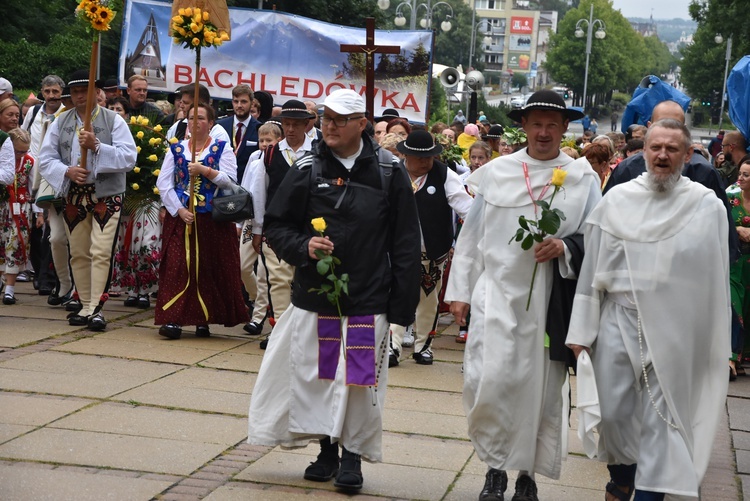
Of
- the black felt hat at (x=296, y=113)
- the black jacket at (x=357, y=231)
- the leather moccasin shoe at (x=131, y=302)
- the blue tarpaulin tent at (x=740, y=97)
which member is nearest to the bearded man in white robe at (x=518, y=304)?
the black jacket at (x=357, y=231)

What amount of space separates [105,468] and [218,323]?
4.30 meters

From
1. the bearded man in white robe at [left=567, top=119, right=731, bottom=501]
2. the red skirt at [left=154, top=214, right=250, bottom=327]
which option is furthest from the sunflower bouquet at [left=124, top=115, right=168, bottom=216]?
the bearded man in white robe at [left=567, top=119, right=731, bottom=501]

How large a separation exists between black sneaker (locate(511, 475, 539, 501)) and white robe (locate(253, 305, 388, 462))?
753mm

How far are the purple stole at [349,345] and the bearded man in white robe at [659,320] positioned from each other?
3.54ft

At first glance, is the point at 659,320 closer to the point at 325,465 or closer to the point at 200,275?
the point at 325,465

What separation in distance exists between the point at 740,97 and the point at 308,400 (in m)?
8.21

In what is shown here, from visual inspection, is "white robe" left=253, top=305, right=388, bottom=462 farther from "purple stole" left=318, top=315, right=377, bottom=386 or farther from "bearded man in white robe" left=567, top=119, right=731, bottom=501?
"bearded man in white robe" left=567, top=119, right=731, bottom=501

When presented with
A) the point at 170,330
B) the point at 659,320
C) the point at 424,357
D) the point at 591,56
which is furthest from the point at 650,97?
the point at 591,56

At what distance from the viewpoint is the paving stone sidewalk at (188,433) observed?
20.3 feet

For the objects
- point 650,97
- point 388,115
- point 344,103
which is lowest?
point 388,115

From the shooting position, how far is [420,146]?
9711mm

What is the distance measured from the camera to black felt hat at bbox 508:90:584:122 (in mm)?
6102

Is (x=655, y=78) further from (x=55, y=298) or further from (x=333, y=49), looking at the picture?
(x=55, y=298)

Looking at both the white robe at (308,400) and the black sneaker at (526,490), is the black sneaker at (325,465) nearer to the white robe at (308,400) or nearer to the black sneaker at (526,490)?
the white robe at (308,400)
